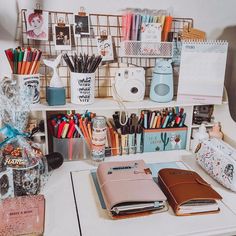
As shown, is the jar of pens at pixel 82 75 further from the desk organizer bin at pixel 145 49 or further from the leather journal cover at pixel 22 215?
the leather journal cover at pixel 22 215

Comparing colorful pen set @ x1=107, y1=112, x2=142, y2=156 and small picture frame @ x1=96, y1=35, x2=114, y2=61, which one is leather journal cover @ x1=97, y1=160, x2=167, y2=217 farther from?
small picture frame @ x1=96, y1=35, x2=114, y2=61

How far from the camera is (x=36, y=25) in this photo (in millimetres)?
1134

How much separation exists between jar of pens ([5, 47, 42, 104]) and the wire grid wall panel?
13 cm

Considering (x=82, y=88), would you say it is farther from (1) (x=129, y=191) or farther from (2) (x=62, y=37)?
(1) (x=129, y=191)

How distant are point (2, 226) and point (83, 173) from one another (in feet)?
1.28

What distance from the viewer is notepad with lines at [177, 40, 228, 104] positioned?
119 cm

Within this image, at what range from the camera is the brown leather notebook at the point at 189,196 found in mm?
836

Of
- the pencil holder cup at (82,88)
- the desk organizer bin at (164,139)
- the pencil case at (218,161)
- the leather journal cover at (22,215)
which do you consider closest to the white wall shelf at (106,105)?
the pencil holder cup at (82,88)

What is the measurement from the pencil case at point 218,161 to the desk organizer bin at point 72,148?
19.6 inches

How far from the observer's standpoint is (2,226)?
0.74 metres

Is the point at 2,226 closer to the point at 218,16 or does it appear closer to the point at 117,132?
the point at 117,132

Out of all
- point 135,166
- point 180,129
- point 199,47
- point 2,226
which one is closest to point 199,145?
point 180,129

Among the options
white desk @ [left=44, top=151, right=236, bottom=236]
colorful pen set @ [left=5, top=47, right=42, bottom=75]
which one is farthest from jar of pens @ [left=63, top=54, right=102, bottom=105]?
white desk @ [left=44, top=151, right=236, bottom=236]

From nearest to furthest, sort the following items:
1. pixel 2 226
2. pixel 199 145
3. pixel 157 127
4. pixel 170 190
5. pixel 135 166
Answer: pixel 2 226 → pixel 170 190 → pixel 135 166 → pixel 199 145 → pixel 157 127
